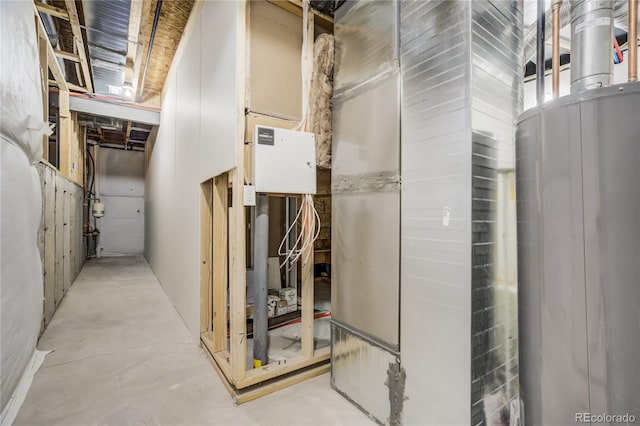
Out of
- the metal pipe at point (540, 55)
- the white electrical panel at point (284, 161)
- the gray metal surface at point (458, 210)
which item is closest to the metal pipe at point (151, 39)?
the white electrical panel at point (284, 161)

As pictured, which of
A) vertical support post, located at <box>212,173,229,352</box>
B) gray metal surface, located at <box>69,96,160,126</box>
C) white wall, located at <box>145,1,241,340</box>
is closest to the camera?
white wall, located at <box>145,1,241,340</box>

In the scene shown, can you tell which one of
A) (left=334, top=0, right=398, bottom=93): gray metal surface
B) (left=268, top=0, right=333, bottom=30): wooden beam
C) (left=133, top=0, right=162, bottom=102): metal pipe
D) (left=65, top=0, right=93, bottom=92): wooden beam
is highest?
(left=133, top=0, right=162, bottom=102): metal pipe

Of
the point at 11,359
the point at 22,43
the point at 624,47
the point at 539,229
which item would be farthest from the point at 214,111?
the point at 624,47

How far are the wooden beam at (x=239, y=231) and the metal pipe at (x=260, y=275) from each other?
168 millimetres

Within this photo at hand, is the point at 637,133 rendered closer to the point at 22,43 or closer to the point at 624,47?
the point at 624,47

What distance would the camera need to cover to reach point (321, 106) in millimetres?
2164

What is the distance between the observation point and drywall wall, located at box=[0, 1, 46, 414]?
1.21 metres

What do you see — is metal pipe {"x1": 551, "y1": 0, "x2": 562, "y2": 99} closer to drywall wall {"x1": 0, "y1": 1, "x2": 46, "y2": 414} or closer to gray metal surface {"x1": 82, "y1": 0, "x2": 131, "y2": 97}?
drywall wall {"x1": 0, "y1": 1, "x2": 46, "y2": 414}

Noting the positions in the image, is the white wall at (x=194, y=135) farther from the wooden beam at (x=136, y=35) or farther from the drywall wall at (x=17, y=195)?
the drywall wall at (x=17, y=195)

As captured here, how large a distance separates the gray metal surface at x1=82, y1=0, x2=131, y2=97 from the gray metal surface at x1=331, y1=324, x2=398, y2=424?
3.78m

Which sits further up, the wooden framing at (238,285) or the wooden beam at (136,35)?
the wooden beam at (136,35)

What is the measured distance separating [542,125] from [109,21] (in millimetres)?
4256

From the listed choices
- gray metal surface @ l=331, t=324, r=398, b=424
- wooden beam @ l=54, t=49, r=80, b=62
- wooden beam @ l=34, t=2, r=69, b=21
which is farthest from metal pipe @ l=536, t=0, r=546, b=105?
wooden beam @ l=54, t=49, r=80, b=62

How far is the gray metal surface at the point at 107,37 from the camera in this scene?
9.93 ft
